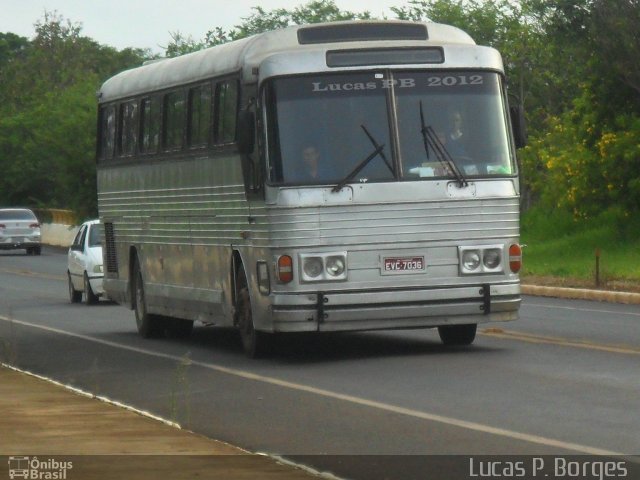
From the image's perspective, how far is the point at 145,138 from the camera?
21.8 metres

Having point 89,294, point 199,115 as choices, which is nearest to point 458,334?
point 199,115

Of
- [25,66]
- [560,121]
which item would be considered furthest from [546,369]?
[25,66]

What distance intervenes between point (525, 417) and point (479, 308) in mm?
4984

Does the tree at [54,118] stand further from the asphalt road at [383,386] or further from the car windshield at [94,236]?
the asphalt road at [383,386]

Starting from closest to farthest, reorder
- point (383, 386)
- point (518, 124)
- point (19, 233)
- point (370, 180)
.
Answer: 1. point (383, 386)
2. point (370, 180)
3. point (518, 124)
4. point (19, 233)

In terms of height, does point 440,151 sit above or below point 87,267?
above

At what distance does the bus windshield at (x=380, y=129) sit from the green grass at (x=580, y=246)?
14.7m

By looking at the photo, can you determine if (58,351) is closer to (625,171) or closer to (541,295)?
(541,295)

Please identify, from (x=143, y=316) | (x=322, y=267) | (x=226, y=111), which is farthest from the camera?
(x=143, y=316)

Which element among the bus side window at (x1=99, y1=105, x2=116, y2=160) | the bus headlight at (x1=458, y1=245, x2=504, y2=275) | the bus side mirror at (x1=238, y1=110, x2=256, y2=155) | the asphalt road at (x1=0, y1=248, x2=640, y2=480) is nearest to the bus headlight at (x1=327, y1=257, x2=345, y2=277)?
the asphalt road at (x1=0, y1=248, x2=640, y2=480)

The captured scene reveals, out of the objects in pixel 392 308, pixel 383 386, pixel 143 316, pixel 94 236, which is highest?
pixel 94 236

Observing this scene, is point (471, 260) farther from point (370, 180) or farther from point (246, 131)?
point (246, 131)

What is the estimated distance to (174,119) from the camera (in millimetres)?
20328

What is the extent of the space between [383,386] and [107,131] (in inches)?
406
